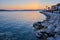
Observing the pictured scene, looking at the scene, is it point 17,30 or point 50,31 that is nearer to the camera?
point 50,31

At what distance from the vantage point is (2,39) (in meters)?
16.9

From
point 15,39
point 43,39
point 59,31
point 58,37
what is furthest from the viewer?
point 15,39

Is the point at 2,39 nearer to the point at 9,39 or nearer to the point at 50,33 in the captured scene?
the point at 9,39

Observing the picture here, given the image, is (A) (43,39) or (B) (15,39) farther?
(B) (15,39)

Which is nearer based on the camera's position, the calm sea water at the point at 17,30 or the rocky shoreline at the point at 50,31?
the rocky shoreline at the point at 50,31

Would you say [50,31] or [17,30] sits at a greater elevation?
[50,31]

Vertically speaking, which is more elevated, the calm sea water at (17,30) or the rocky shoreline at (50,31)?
the rocky shoreline at (50,31)

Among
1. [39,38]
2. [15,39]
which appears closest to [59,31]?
[39,38]

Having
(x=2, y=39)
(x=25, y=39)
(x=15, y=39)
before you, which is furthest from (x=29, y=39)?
(x=2, y=39)

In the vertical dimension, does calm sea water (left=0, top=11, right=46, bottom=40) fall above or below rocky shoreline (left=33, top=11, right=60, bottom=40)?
below

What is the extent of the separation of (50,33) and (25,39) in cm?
309

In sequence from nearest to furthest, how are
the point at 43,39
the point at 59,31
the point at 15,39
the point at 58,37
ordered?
the point at 58,37 < the point at 59,31 < the point at 43,39 < the point at 15,39

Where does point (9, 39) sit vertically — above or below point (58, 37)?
below

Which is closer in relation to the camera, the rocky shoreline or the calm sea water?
the rocky shoreline
